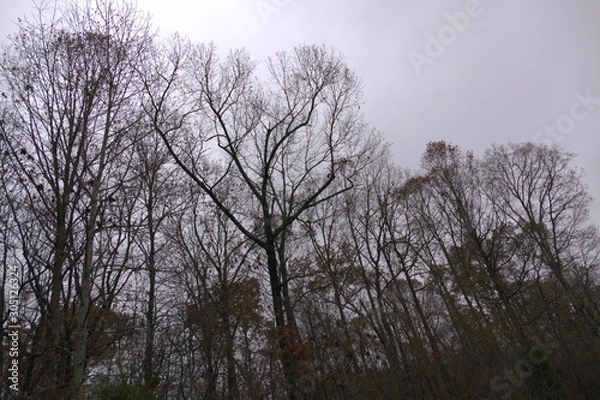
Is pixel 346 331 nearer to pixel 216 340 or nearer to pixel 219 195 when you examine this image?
pixel 216 340

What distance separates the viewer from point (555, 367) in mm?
11469

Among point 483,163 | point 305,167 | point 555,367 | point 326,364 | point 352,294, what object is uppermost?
point 483,163

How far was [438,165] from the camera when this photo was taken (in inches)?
762

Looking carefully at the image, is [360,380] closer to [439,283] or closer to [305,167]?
[305,167]

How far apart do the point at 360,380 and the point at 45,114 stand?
822cm

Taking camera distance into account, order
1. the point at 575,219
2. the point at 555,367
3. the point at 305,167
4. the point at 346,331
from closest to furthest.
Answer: the point at 346,331, the point at 555,367, the point at 305,167, the point at 575,219

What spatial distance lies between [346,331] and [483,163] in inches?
592

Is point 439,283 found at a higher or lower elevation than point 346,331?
higher

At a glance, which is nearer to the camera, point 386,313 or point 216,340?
point 216,340

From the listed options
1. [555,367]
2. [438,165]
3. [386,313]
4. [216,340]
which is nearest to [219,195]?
[216,340]

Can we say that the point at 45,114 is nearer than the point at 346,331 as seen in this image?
Yes

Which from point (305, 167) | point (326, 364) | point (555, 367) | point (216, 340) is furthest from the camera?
point (305, 167)

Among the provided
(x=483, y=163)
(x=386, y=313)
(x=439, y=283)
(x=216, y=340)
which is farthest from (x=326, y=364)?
(x=483, y=163)

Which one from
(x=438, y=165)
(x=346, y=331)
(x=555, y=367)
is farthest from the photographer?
(x=438, y=165)
